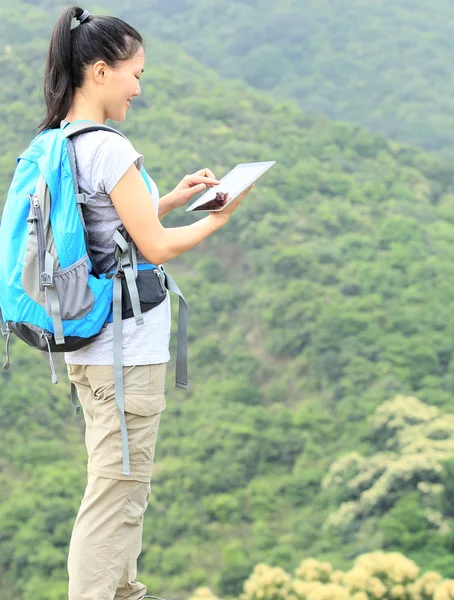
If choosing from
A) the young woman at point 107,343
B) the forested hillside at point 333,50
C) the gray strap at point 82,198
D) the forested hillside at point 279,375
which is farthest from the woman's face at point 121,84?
the forested hillside at point 333,50

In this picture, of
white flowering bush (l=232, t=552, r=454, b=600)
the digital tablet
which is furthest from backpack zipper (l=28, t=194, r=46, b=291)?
white flowering bush (l=232, t=552, r=454, b=600)

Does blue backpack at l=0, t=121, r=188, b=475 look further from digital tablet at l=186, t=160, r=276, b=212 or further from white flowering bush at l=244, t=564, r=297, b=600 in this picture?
white flowering bush at l=244, t=564, r=297, b=600

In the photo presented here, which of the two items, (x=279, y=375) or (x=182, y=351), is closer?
(x=182, y=351)

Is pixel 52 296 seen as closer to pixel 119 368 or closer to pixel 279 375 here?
pixel 119 368

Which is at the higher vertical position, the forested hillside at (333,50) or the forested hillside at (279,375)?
the forested hillside at (333,50)

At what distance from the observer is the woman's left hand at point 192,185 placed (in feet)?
4.40

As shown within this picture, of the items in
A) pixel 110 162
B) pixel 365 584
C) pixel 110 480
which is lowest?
pixel 365 584

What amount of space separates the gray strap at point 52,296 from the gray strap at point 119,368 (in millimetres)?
66

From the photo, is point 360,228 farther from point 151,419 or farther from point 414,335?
point 151,419

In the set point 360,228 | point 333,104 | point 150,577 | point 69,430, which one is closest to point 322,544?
point 150,577

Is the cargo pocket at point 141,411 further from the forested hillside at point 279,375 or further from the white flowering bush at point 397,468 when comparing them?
the white flowering bush at point 397,468

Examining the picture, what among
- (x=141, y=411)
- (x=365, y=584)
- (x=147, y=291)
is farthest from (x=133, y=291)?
(x=365, y=584)

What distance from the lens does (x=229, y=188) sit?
126 cm

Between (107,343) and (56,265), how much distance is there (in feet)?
0.39
